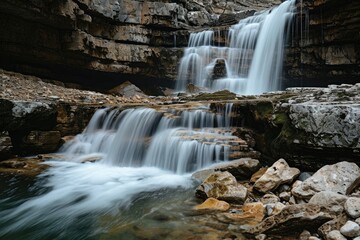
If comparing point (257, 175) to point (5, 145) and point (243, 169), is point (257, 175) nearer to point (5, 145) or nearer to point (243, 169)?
point (243, 169)

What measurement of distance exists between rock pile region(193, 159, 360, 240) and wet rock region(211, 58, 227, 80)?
10615 millimetres

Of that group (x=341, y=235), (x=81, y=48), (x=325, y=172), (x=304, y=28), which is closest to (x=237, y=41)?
(x=304, y=28)

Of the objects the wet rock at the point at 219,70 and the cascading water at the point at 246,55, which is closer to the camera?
the cascading water at the point at 246,55

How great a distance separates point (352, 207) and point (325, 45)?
41.0ft

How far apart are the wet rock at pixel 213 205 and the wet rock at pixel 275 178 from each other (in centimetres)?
77

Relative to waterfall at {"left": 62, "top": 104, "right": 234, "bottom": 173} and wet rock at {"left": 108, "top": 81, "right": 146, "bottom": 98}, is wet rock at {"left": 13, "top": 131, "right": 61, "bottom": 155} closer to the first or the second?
waterfall at {"left": 62, "top": 104, "right": 234, "bottom": 173}

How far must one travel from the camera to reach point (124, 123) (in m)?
8.82

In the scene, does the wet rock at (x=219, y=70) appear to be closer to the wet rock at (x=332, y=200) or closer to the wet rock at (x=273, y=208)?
the wet rock at (x=273, y=208)

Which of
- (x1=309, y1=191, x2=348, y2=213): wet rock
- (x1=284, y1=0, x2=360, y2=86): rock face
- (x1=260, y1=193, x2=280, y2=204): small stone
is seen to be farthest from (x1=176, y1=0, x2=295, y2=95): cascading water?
(x1=309, y1=191, x2=348, y2=213): wet rock

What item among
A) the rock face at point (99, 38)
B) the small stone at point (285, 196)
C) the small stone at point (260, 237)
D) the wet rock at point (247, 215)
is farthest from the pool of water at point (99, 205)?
the rock face at point (99, 38)

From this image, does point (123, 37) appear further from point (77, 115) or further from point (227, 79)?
point (77, 115)

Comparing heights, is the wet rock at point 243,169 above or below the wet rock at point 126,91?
below

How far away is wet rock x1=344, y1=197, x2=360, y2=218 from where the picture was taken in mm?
2938

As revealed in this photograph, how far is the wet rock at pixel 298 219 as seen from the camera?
10.2ft
